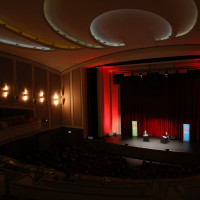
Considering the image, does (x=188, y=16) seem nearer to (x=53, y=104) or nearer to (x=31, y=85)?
(x=31, y=85)

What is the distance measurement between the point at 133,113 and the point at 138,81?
2.34 meters

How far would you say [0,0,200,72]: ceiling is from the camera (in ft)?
15.4

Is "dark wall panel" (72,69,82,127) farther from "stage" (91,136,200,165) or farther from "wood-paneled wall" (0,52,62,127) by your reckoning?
"stage" (91,136,200,165)

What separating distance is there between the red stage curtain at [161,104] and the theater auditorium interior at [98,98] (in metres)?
0.06

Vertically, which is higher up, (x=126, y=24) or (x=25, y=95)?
(x=126, y=24)

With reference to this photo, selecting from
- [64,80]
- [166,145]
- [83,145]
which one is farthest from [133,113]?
[64,80]

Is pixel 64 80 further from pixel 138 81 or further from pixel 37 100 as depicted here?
pixel 138 81

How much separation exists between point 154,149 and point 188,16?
21.2 ft

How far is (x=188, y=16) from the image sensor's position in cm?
529

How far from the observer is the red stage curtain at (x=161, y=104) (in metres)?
11.2

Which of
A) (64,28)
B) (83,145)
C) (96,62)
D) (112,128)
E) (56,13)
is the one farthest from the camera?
(112,128)

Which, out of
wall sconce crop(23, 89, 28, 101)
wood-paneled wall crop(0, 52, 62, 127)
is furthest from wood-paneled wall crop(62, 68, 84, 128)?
wall sconce crop(23, 89, 28, 101)

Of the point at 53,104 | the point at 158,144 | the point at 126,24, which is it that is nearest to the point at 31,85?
the point at 53,104

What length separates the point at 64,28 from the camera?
20.8 ft
